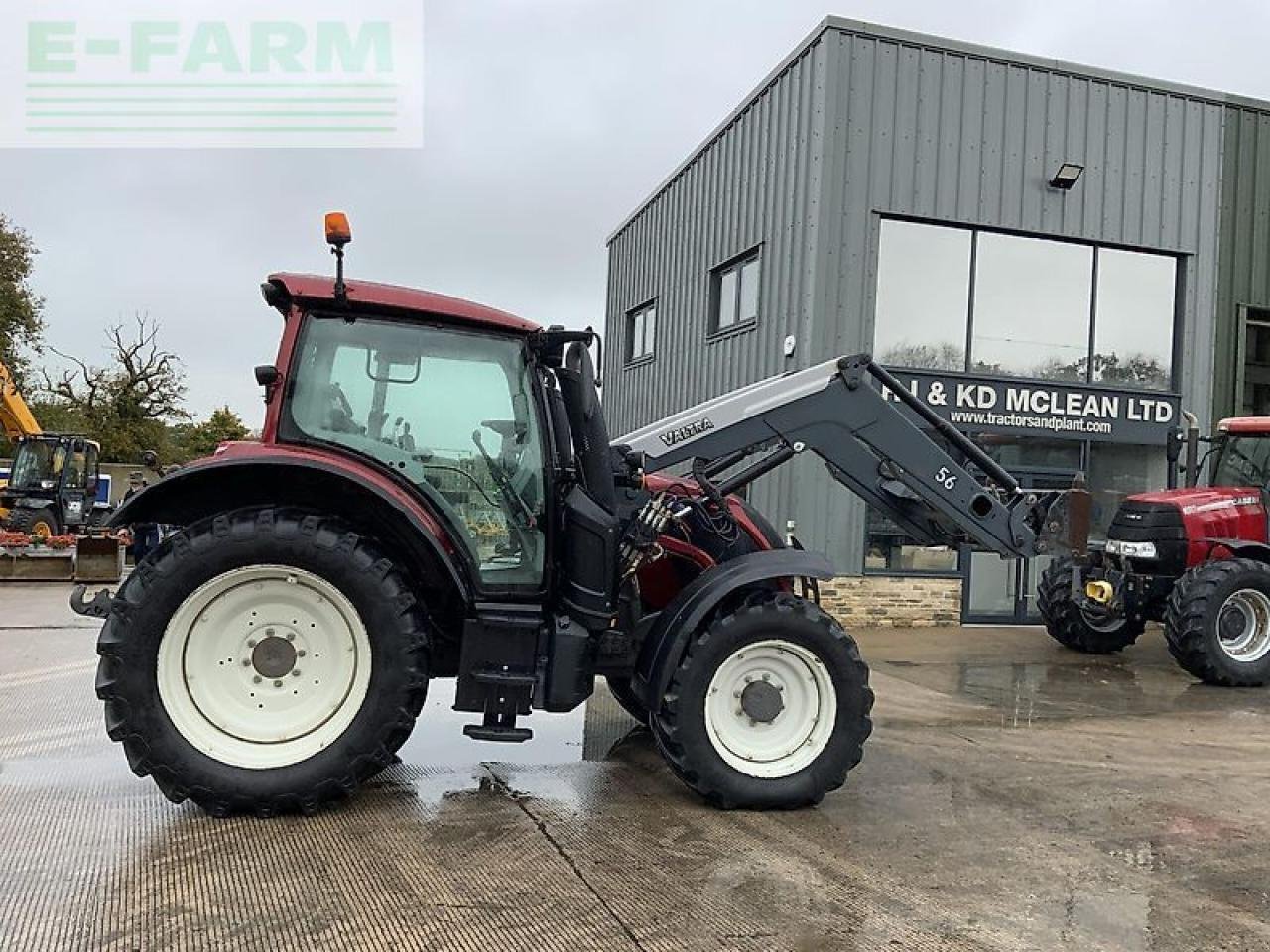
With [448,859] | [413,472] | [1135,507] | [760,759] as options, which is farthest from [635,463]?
[1135,507]

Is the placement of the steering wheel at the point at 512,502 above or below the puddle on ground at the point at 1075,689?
above

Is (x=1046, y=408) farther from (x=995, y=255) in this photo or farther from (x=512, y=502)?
(x=512, y=502)

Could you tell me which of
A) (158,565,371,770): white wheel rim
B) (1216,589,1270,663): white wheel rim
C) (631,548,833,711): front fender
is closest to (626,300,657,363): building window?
(1216,589,1270,663): white wheel rim

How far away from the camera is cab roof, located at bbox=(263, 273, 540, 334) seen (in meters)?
4.42

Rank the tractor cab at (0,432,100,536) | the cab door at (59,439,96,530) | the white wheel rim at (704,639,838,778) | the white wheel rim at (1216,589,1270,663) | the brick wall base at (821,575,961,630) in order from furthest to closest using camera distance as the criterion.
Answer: the cab door at (59,439,96,530) < the tractor cab at (0,432,100,536) < the brick wall base at (821,575,961,630) < the white wheel rim at (1216,589,1270,663) < the white wheel rim at (704,639,838,778)

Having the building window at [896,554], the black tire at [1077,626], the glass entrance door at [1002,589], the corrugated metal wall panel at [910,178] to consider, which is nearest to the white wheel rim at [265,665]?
the corrugated metal wall panel at [910,178]

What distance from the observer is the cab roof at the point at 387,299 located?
174 inches

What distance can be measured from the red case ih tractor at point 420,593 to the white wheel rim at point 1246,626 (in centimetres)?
570

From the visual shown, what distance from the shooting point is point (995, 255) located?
12.0m

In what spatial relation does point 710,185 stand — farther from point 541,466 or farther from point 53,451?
point 53,451

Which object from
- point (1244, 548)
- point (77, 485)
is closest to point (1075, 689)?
point (1244, 548)

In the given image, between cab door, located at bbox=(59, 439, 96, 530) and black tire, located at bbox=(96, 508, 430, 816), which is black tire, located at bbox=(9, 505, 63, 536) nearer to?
cab door, located at bbox=(59, 439, 96, 530)

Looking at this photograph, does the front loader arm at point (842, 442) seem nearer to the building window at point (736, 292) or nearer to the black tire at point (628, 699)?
the black tire at point (628, 699)

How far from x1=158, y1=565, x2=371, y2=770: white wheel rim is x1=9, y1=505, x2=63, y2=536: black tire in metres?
16.3
